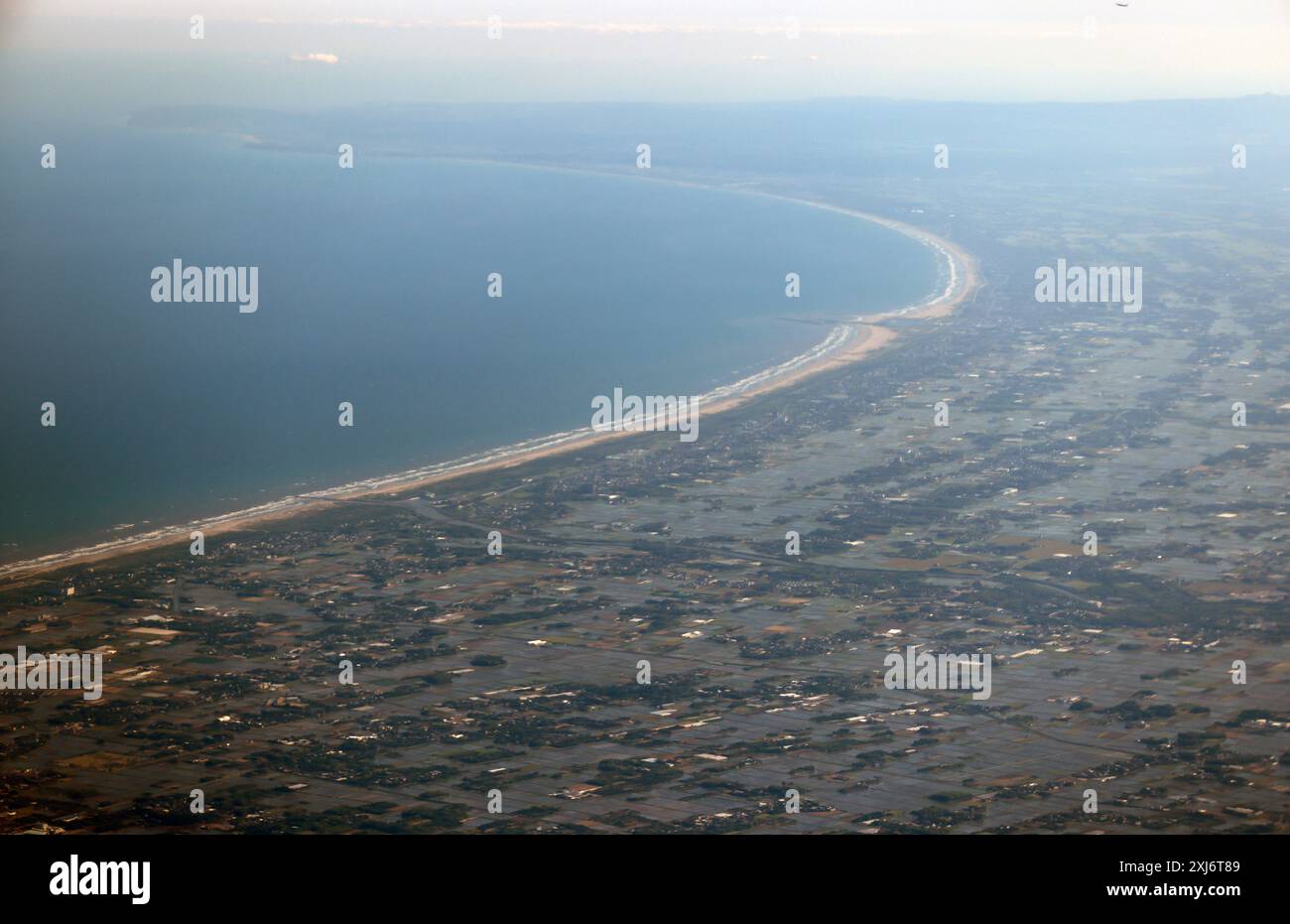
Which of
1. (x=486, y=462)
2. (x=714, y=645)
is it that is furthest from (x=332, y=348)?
(x=714, y=645)

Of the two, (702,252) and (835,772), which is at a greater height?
(702,252)

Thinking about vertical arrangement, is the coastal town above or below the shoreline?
below

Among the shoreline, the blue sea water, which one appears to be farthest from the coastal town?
the blue sea water

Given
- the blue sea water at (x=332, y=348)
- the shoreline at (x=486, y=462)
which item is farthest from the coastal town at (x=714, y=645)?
the blue sea water at (x=332, y=348)

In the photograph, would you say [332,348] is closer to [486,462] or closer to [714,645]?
[486,462]

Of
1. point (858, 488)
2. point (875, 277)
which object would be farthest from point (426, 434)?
point (875, 277)

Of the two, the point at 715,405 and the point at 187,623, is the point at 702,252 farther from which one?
the point at 187,623

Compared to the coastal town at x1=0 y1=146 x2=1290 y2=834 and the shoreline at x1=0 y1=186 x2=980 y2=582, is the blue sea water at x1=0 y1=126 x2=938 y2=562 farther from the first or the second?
the coastal town at x1=0 y1=146 x2=1290 y2=834
